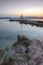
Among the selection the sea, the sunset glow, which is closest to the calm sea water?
the sea

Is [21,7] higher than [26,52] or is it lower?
higher

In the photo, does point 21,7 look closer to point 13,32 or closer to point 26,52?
Result: point 13,32

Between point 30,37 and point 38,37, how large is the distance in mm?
99

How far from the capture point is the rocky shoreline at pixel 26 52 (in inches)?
48.0

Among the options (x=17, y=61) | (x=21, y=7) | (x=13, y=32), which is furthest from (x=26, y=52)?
(x=21, y=7)

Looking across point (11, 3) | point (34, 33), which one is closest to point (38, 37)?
point (34, 33)

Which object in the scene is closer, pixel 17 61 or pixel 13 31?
pixel 17 61

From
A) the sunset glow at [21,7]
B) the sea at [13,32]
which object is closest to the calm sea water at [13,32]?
the sea at [13,32]

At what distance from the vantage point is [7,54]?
4.07ft

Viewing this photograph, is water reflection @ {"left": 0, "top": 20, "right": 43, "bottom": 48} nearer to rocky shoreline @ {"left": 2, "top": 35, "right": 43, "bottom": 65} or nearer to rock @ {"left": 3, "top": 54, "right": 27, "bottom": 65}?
rocky shoreline @ {"left": 2, "top": 35, "right": 43, "bottom": 65}

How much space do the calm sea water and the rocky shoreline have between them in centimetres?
→ 5

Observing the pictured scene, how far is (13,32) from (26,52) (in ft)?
0.92

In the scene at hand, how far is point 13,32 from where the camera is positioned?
1331 mm

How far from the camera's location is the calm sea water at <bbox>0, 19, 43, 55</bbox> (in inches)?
50.9
